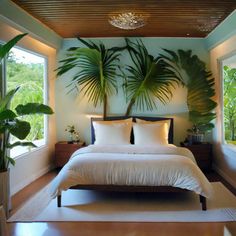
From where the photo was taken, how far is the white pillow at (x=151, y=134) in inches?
203

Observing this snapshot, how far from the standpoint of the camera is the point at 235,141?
514cm

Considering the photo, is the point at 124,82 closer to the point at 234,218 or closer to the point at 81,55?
the point at 81,55

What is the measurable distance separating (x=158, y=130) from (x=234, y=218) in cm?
222

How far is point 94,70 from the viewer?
5.88 m

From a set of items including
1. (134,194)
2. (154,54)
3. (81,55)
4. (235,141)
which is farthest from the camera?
(154,54)

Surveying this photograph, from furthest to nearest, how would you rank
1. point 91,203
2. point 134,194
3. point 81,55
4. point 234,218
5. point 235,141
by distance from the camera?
point 81,55 → point 235,141 → point 134,194 → point 91,203 → point 234,218

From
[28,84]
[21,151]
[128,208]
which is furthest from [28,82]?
[128,208]

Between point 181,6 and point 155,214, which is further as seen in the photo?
point 181,6

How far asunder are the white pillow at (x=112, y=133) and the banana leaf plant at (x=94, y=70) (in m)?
0.70

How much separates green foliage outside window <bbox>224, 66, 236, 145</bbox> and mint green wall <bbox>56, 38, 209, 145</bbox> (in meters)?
0.85

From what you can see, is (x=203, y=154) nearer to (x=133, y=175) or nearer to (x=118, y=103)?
(x=118, y=103)

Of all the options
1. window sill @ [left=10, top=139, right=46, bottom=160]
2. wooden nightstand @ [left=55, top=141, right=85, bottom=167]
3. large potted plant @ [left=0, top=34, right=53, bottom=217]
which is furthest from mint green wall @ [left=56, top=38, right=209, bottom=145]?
large potted plant @ [left=0, top=34, right=53, bottom=217]

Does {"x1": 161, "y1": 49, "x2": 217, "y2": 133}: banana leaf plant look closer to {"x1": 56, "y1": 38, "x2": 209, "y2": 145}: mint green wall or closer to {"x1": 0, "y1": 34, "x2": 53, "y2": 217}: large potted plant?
{"x1": 56, "y1": 38, "x2": 209, "y2": 145}: mint green wall

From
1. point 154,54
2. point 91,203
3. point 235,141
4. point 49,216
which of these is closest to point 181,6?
point 154,54
